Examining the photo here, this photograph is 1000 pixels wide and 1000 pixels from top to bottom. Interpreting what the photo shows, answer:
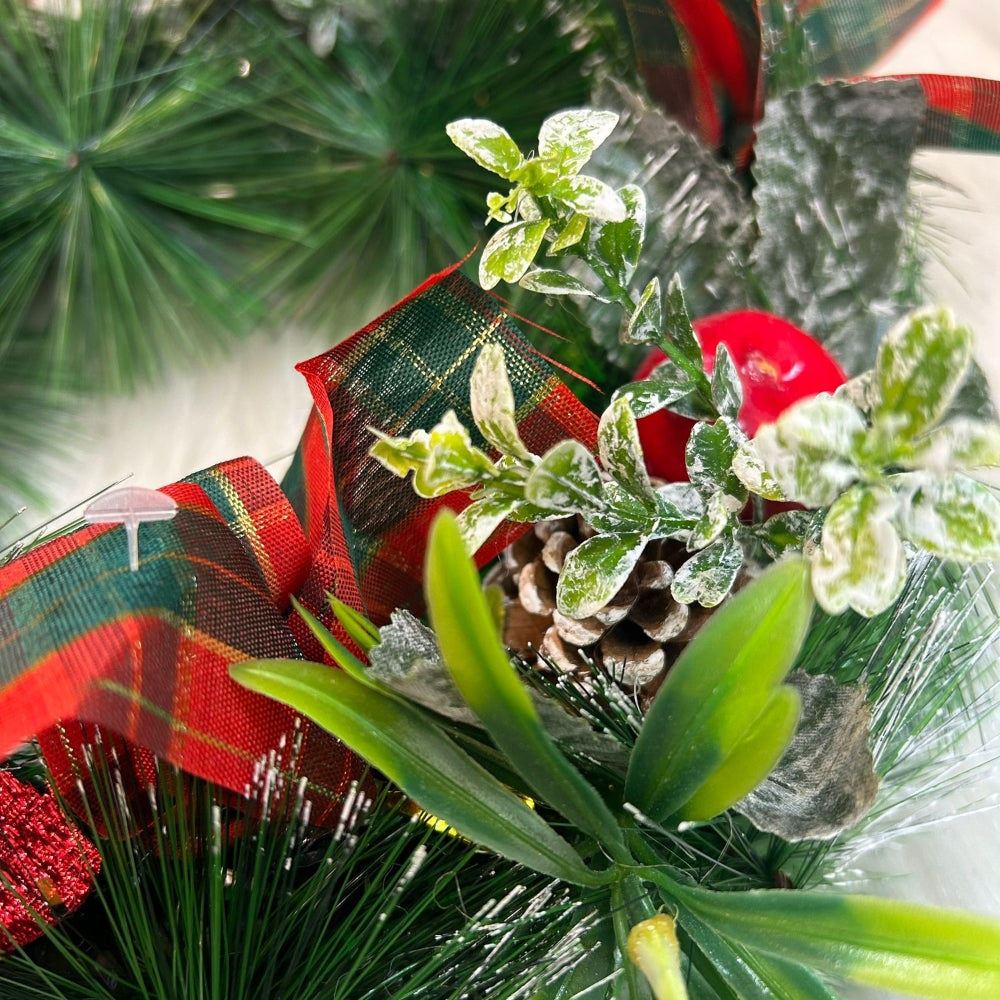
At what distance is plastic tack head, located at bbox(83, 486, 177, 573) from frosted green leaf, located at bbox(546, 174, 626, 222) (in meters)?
0.14

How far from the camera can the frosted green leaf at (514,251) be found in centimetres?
27

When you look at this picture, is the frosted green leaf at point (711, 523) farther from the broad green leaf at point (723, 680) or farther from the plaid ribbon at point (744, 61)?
the plaid ribbon at point (744, 61)

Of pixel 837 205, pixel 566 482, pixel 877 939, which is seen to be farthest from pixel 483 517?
pixel 837 205

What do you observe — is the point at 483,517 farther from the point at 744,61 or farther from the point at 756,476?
the point at 744,61

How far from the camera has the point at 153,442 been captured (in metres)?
0.58

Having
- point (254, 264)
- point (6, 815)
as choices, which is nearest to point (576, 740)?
point (6, 815)

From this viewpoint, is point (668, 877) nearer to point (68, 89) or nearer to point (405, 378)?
point (405, 378)

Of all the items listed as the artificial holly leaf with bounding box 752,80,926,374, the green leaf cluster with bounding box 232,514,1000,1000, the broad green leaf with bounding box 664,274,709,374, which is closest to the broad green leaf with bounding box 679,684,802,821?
the green leaf cluster with bounding box 232,514,1000,1000

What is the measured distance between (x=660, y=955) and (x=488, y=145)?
212mm

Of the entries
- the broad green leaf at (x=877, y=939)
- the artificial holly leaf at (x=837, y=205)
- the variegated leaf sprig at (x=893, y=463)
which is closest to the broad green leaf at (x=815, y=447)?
the variegated leaf sprig at (x=893, y=463)

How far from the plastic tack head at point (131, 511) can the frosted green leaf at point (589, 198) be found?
0.14 m

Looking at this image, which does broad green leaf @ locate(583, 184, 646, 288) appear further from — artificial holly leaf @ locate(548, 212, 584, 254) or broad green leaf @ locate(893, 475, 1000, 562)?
broad green leaf @ locate(893, 475, 1000, 562)

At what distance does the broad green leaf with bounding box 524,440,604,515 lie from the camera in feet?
0.79

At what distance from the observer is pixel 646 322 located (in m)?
0.28
